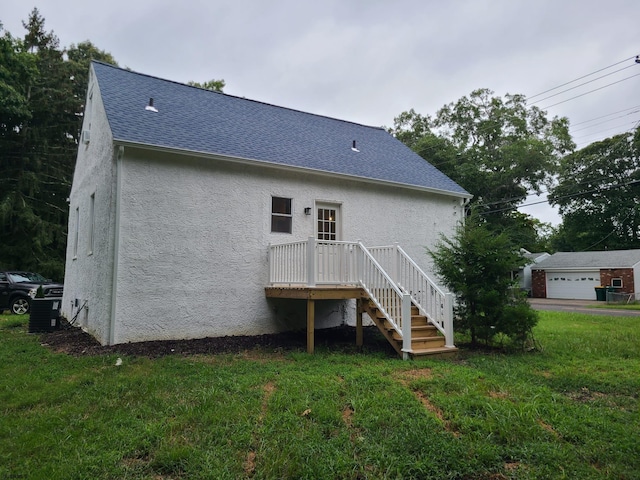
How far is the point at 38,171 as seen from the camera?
A: 66.2ft

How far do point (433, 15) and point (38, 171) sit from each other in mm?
20046

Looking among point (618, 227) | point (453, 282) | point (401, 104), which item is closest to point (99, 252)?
point (453, 282)

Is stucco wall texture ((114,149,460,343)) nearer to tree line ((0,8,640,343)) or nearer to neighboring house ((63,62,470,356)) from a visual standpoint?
neighboring house ((63,62,470,356))

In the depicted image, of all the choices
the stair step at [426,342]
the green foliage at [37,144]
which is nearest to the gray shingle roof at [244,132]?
the stair step at [426,342]

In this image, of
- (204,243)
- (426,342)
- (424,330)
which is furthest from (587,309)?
(204,243)

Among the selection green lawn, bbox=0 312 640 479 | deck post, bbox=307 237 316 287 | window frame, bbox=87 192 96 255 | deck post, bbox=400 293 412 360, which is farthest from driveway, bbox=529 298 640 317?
window frame, bbox=87 192 96 255

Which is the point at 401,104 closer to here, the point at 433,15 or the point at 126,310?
the point at 433,15

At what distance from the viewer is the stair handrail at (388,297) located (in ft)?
22.4

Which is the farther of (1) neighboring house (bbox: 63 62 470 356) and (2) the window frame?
(2) the window frame

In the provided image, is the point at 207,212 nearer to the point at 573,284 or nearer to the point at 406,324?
the point at 406,324

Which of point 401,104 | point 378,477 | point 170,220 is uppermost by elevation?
point 401,104

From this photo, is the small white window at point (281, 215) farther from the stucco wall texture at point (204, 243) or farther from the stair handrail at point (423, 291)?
the stair handrail at point (423, 291)

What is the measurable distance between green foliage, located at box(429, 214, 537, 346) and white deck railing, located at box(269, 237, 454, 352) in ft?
1.95

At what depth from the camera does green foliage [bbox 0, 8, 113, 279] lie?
18234 millimetres
